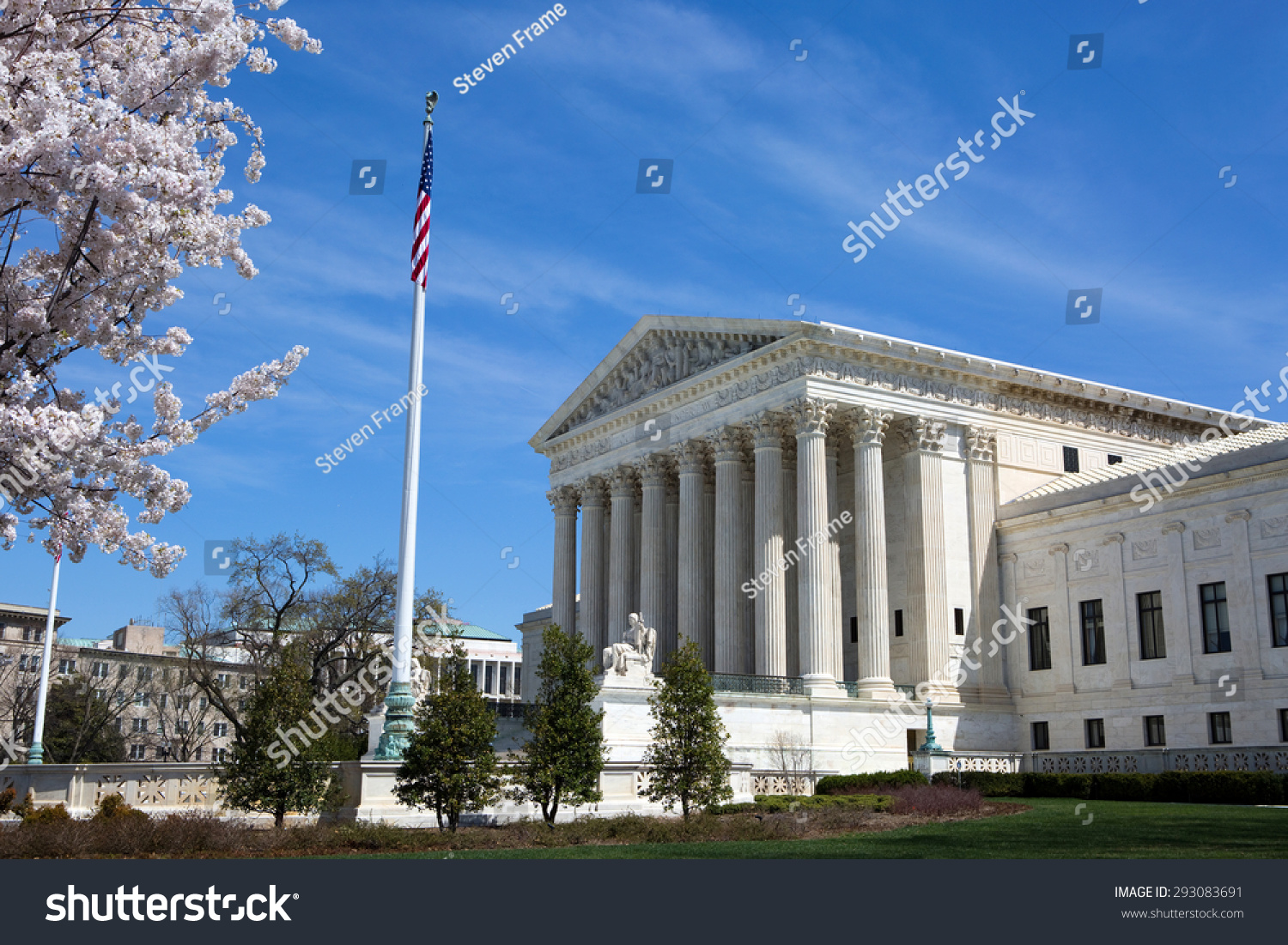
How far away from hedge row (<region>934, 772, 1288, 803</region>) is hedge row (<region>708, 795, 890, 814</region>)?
6.38 m

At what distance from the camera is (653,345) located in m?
60.2

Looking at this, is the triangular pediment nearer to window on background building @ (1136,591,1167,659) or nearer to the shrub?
window on background building @ (1136,591,1167,659)

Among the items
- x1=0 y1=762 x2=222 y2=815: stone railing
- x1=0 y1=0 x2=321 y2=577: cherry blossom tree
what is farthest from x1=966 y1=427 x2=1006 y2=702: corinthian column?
x1=0 y1=0 x2=321 y2=577: cherry blossom tree

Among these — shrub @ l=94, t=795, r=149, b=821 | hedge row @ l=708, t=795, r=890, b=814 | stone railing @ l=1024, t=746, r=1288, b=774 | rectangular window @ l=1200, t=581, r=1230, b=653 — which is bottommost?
hedge row @ l=708, t=795, r=890, b=814

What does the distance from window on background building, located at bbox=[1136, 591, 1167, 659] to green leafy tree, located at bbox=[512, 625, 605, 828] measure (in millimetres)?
27155

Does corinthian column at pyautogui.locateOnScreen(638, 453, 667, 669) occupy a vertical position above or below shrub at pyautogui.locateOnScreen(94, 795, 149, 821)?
above

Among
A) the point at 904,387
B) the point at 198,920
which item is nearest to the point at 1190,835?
the point at 198,920

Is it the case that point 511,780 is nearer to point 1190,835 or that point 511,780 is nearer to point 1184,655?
point 1190,835

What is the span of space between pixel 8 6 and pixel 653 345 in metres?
48.4

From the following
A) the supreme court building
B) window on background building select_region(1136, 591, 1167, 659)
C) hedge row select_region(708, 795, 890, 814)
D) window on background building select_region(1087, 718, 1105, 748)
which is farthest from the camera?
window on background building select_region(1087, 718, 1105, 748)

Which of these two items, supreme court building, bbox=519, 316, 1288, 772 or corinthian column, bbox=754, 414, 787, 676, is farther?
corinthian column, bbox=754, 414, 787, 676

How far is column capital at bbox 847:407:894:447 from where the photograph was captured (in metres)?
50.2

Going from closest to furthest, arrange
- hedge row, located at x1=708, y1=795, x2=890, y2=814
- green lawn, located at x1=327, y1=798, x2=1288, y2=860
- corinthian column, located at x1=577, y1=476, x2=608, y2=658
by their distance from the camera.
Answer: green lawn, located at x1=327, y1=798, x2=1288, y2=860 → hedge row, located at x1=708, y1=795, x2=890, y2=814 → corinthian column, located at x1=577, y1=476, x2=608, y2=658

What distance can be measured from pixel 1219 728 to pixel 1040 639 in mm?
8952
